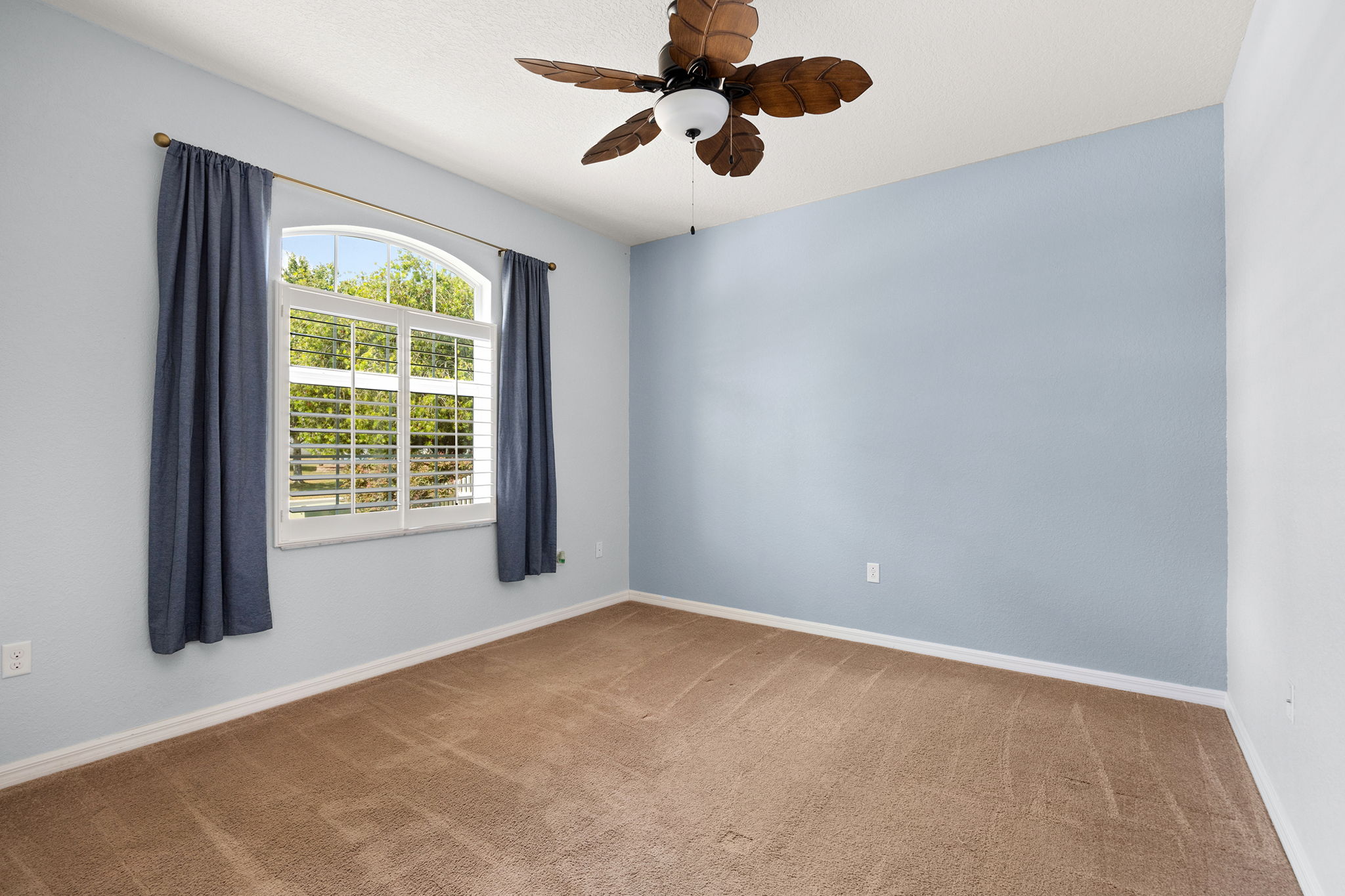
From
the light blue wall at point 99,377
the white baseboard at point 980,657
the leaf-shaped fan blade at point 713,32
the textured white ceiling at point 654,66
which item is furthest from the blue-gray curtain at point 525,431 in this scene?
the leaf-shaped fan blade at point 713,32

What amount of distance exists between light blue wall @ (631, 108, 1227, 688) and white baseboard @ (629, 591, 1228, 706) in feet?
0.17

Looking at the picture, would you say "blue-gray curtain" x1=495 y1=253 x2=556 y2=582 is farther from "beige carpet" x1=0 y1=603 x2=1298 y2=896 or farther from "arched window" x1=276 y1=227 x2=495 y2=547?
"beige carpet" x1=0 y1=603 x2=1298 y2=896

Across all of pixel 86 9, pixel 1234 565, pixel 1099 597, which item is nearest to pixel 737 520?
pixel 1099 597

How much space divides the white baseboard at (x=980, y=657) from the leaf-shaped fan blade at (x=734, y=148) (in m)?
2.79

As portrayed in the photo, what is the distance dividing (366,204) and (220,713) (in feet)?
8.18

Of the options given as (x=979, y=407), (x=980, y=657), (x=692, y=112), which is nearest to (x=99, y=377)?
(x=692, y=112)

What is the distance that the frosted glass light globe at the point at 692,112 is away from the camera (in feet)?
5.98

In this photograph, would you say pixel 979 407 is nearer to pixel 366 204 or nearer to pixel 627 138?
pixel 627 138

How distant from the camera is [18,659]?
2137mm

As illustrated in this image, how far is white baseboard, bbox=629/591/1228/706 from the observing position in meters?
2.86

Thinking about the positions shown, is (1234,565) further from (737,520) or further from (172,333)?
(172,333)

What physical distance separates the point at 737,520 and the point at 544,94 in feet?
9.27

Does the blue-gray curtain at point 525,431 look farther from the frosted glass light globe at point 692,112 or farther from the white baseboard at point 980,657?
the frosted glass light globe at point 692,112

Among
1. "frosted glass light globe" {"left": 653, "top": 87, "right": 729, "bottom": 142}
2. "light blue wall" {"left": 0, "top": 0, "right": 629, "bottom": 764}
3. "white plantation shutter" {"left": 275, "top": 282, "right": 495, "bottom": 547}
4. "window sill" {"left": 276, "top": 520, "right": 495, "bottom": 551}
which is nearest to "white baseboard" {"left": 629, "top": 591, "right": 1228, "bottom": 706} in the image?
"window sill" {"left": 276, "top": 520, "right": 495, "bottom": 551}
